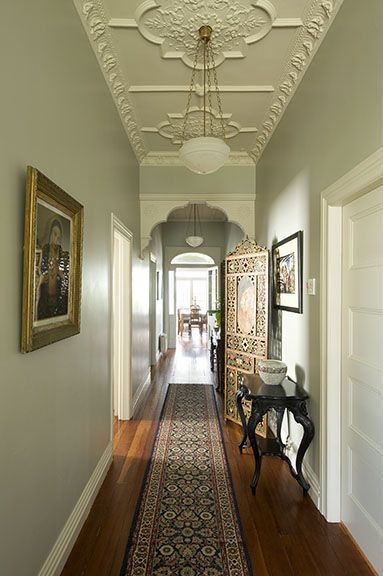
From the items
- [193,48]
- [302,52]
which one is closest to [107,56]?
[193,48]

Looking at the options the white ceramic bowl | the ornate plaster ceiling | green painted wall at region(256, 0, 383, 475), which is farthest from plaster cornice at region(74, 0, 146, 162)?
the white ceramic bowl

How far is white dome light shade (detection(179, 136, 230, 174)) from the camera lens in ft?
7.55

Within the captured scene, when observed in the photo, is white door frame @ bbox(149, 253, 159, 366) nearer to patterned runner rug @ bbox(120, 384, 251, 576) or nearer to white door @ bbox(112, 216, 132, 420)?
white door @ bbox(112, 216, 132, 420)

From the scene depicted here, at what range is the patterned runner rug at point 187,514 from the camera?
5.92 ft

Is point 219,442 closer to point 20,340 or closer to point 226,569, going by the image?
point 226,569

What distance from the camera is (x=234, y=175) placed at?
174 inches

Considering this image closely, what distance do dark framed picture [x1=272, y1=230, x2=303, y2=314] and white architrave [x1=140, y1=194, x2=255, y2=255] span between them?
44.1 inches

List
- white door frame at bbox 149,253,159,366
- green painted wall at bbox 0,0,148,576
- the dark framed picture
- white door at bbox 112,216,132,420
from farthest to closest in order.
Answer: white door frame at bbox 149,253,159,366
white door at bbox 112,216,132,420
the dark framed picture
green painted wall at bbox 0,0,148,576

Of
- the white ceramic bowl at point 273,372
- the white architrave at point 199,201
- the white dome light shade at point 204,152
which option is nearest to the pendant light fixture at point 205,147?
the white dome light shade at point 204,152

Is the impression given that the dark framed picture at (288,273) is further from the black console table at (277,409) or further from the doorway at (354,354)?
the black console table at (277,409)

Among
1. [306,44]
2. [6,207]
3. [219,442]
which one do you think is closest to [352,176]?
[306,44]

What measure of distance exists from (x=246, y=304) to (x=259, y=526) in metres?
2.05

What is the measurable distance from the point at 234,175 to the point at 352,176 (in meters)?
2.82

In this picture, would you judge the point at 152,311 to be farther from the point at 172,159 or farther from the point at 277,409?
the point at 277,409
